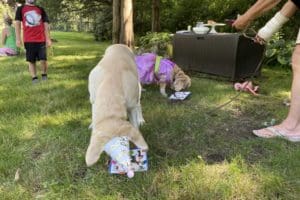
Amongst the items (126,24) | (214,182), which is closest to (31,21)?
(126,24)

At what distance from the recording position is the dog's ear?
2299mm

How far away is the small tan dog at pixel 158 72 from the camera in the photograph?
17.9 ft

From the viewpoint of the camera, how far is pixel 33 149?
11.7 ft

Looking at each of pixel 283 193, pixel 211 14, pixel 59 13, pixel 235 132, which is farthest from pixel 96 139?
pixel 59 13

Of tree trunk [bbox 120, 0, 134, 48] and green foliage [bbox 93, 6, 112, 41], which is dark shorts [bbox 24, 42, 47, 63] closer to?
tree trunk [bbox 120, 0, 134, 48]

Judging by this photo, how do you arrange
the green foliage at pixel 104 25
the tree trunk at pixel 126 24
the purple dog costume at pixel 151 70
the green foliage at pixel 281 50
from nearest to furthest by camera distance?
the purple dog costume at pixel 151 70, the green foliage at pixel 281 50, the tree trunk at pixel 126 24, the green foliage at pixel 104 25

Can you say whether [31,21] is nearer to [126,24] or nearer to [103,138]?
[126,24]

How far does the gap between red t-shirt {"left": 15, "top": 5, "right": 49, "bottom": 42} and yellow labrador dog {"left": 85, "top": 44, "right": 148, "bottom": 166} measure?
9.01ft

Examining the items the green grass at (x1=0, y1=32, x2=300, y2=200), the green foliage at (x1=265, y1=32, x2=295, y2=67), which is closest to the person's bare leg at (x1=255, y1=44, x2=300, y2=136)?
the green grass at (x1=0, y1=32, x2=300, y2=200)

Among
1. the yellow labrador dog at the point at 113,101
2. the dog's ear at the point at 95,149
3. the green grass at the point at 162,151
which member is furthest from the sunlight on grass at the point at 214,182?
the dog's ear at the point at 95,149

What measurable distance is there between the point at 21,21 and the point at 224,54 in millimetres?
3593

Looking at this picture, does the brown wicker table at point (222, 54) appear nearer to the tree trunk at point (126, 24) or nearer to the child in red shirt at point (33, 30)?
the tree trunk at point (126, 24)

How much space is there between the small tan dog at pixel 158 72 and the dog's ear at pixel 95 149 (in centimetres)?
309

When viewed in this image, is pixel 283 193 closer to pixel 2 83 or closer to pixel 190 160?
pixel 190 160
